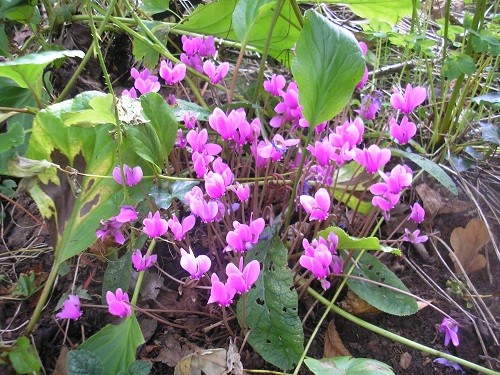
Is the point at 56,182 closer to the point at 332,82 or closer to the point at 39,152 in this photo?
the point at 39,152

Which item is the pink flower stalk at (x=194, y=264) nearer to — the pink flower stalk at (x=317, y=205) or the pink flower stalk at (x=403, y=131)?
the pink flower stalk at (x=317, y=205)

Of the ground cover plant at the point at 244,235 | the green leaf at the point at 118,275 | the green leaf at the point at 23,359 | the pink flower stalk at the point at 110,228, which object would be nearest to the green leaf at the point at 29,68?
the ground cover plant at the point at 244,235

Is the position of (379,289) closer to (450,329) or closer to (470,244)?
(450,329)

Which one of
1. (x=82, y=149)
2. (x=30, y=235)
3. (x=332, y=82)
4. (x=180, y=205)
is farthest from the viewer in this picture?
(x=30, y=235)

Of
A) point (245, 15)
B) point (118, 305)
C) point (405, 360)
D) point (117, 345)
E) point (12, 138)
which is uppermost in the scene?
point (245, 15)

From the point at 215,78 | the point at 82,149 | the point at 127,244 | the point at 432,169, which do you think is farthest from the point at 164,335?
the point at 432,169

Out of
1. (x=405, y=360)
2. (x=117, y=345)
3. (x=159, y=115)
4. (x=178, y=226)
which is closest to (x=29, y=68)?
(x=159, y=115)

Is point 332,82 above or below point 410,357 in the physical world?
above
